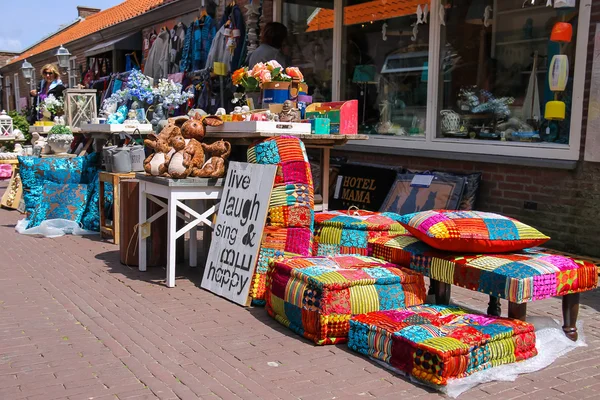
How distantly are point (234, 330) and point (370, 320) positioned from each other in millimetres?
948

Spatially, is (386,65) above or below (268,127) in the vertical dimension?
above

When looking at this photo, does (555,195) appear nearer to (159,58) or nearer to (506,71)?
(506,71)

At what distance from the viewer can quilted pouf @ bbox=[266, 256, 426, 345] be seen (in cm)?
376

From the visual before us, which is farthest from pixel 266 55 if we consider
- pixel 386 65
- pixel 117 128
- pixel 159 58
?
pixel 159 58

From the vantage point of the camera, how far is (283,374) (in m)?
3.38

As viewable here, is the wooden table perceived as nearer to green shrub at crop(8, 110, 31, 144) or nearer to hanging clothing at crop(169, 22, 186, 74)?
hanging clothing at crop(169, 22, 186, 74)

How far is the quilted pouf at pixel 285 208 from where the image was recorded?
4574 millimetres

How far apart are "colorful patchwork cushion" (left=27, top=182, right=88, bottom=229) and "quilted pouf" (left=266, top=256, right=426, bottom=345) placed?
4.17 m

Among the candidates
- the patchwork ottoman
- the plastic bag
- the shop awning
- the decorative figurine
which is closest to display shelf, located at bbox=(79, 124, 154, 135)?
the plastic bag

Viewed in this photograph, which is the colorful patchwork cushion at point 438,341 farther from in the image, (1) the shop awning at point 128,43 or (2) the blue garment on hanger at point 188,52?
(1) the shop awning at point 128,43

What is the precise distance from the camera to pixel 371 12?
27.5 ft

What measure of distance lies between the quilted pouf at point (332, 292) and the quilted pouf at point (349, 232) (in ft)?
2.07

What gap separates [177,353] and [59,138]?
541cm

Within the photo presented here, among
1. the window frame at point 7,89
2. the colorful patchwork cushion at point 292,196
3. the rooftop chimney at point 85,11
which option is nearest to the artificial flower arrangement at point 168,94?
the colorful patchwork cushion at point 292,196
